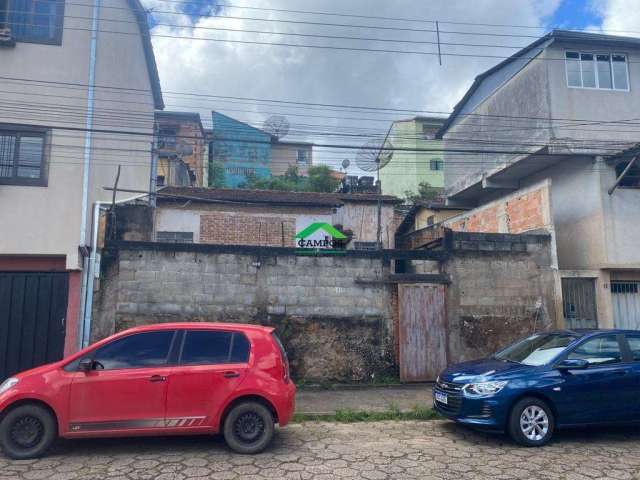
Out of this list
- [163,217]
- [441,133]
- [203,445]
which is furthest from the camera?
[441,133]

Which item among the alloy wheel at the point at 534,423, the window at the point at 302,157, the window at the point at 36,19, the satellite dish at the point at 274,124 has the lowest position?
the alloy wheel at the point at 534,423

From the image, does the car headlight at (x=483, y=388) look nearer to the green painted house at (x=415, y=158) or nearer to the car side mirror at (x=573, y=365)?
the car side mirror at (x=573, y=365)

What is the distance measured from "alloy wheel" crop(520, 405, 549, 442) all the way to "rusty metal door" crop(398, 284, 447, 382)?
12.3ft

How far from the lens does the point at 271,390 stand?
5.70m

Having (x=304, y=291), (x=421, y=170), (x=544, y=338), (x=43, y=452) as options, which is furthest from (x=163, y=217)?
(x=421, y=170)

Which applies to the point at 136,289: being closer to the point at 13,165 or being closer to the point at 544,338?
the point at 13,165

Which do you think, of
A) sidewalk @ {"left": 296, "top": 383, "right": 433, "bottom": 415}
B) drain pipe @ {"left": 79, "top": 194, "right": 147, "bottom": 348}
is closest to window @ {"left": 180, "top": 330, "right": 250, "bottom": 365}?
sidewalk @ {"left": 296, "top": 383, "right": 433, "bottom": 415}

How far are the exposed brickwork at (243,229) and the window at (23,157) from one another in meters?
7.15

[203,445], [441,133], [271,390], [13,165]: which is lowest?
[203,445]

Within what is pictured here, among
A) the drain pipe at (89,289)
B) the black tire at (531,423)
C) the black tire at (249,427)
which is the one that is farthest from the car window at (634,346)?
the drain pipe at (89,289)

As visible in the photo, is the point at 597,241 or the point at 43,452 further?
the point at 597,241

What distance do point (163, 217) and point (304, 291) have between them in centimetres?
836

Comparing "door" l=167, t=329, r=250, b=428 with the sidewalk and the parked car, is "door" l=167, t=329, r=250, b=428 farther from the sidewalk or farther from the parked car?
the sidewalk

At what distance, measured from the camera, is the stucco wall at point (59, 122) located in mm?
9250
